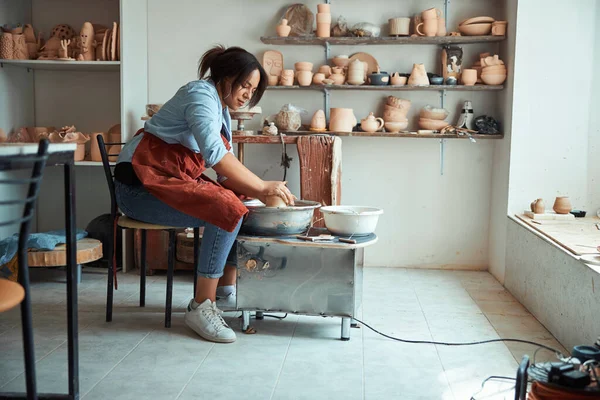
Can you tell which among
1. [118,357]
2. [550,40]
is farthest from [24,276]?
[550,40]

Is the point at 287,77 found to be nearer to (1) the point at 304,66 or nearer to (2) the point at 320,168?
(1) the point at 304,66

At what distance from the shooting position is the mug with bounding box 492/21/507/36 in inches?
152

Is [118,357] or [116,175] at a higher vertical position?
[116,175]

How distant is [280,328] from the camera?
2.86 m

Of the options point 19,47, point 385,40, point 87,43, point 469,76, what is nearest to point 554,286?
point 469,76

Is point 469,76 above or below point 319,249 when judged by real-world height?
above

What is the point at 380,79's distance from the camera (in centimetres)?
396

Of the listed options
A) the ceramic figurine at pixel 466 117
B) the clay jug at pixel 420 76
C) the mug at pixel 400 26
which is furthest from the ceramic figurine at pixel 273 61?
the ceramic figurine at pixel 466 117

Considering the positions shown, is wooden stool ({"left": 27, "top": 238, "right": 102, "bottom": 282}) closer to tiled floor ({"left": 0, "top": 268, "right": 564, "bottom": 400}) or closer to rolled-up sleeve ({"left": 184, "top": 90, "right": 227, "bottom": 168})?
tiled floor ({"left": 0, "top": 268, "right": 564, "bottom": 400})

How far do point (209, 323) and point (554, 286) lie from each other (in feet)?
5.15

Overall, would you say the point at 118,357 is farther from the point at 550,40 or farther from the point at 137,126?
the point at 550,40

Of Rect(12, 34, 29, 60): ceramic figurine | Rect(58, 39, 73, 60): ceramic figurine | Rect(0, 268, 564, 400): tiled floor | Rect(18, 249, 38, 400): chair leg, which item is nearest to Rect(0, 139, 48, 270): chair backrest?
Rect(18, 249, 38, 400): chair leg

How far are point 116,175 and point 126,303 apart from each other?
823 mm

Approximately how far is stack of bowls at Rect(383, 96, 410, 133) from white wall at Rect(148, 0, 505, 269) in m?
0.14
